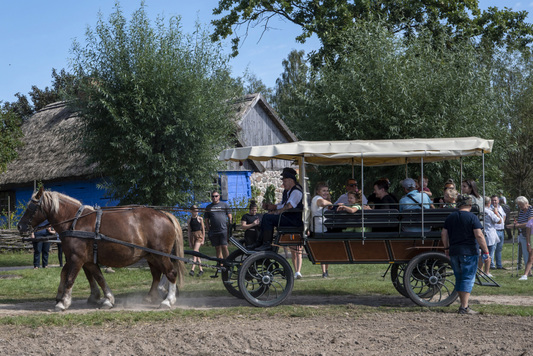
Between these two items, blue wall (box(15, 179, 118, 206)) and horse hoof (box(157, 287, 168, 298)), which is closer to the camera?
horse hoof (box(157, 287, 168, 298))

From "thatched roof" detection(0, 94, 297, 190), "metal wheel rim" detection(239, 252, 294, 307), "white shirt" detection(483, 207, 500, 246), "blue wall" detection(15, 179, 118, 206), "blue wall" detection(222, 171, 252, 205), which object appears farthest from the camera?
"blue wall" detection(222, 171, 252, 205)

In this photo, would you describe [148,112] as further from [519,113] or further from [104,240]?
[519,113]

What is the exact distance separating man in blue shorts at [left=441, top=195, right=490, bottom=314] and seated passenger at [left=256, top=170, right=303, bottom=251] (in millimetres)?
2231

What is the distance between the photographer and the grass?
27.7 feet

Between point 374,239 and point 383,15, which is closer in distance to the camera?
point 374,239

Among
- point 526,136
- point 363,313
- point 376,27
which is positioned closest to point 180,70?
point 376,27

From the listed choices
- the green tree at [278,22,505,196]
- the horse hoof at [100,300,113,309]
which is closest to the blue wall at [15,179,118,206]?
the green tree at [278,22,505,196]

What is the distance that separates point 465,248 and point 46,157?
22470 millimetres

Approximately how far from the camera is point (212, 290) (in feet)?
38.8

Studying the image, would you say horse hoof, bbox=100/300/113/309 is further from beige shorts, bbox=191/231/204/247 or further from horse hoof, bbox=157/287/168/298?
beige shorts, bbox=191/231/204/247

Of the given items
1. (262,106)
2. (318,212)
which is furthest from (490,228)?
(262,106)

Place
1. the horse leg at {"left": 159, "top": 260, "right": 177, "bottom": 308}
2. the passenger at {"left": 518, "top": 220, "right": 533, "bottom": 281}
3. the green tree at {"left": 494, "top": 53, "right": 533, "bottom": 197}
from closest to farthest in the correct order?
the horse leg at {"left": 159, "top": 260, "right": 177, "bottom": 308}
the passenger at {"left": 518, "top": 220, "right": 533, "bottom": 281}
the green tree at {"left": 494, "top": 53, "right": 533, "bottom": 197}

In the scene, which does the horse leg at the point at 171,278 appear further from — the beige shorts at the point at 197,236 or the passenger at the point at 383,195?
the beige shorts at the point at 197,236

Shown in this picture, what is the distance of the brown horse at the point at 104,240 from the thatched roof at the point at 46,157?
1478 centimetres
